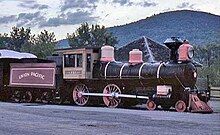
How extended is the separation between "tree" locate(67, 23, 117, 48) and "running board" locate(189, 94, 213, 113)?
58.2 meters

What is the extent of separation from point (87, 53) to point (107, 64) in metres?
1.06

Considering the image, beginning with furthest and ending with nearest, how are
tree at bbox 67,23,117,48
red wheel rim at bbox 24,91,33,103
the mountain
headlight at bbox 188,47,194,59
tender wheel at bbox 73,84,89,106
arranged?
the mountain
tree at bbox 67,23,117,48
red wheel rim at bbox 24,91,33,103
tender wheel at bbox 73,84,89,106
headlight at bbox 188,47,194,59

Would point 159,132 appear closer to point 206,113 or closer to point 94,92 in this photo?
point 206,113

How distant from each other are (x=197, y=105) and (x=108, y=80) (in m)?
4.65

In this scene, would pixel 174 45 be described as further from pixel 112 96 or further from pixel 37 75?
pixel 37 75

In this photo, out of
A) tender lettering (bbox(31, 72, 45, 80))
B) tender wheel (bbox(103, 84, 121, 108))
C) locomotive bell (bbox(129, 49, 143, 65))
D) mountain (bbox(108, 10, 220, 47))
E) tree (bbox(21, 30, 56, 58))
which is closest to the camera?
tender wheel (bbox(103, 84, 121, 108))

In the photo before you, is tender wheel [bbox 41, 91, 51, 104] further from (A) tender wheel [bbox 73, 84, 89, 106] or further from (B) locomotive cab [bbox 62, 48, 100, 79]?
(A) tender wheel [bbox 73, 84, 89, 106]

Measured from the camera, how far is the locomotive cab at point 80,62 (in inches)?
782

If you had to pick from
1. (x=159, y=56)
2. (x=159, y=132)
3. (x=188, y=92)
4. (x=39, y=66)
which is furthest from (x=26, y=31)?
(x=159, y=132)

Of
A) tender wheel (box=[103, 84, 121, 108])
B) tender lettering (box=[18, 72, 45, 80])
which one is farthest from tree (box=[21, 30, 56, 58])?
tender wheel (box=[103, 84, 121, 108])

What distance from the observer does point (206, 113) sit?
15297mm

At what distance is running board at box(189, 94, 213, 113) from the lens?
15.7 m

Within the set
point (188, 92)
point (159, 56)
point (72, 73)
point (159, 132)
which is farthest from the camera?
point (159, 56)

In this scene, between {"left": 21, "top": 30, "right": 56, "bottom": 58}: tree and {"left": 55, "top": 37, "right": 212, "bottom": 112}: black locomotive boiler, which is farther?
{"left": 21, "top": 30, "right": 56, "bottom": 58}: tree
